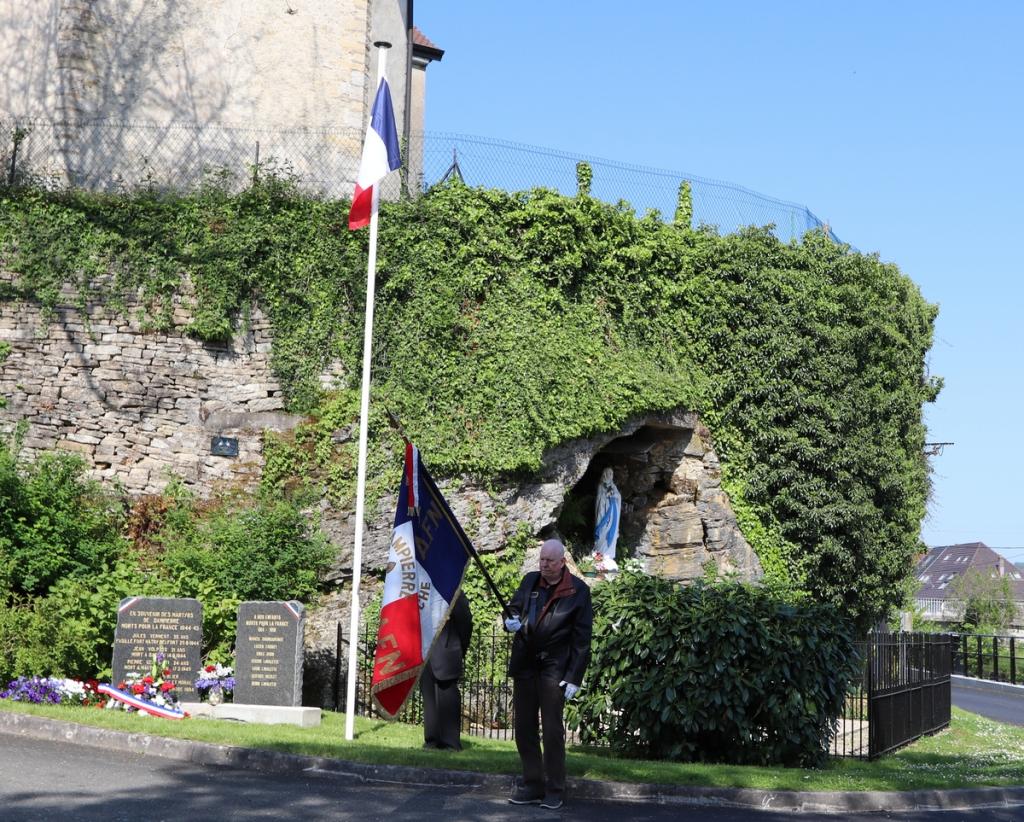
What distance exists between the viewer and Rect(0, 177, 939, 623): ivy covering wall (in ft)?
55.5

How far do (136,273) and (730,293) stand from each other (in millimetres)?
9566

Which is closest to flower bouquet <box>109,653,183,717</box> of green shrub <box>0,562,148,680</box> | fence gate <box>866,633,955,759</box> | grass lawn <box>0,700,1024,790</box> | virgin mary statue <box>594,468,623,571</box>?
grass lawn <box>0,700,1024,790</box>

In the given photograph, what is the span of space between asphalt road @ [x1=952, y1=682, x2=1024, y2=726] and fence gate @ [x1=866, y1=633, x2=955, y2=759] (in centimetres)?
450

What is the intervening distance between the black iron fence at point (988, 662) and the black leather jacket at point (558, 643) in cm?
2288

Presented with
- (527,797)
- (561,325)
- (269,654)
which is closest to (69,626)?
(269,654)

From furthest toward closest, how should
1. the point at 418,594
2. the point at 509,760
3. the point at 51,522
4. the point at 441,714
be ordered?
the point at 51,522 → the point at 441,714 → the point at 418,594 → the point at 509,760

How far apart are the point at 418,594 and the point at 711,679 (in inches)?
108

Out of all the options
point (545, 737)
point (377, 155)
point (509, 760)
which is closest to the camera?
point (545, 737)

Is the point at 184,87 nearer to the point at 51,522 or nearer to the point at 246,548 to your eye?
the point at 51,522

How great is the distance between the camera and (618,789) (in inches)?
342

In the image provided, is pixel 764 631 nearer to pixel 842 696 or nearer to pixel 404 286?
pixel 842 696

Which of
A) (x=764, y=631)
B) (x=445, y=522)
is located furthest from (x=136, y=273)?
(x=764, y=631)

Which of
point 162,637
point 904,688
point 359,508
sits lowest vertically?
point 904,688

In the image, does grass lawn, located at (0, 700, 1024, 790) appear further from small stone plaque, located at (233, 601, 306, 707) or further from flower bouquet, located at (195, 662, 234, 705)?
flower bouquet, located at (195, 662, 234, 705)
